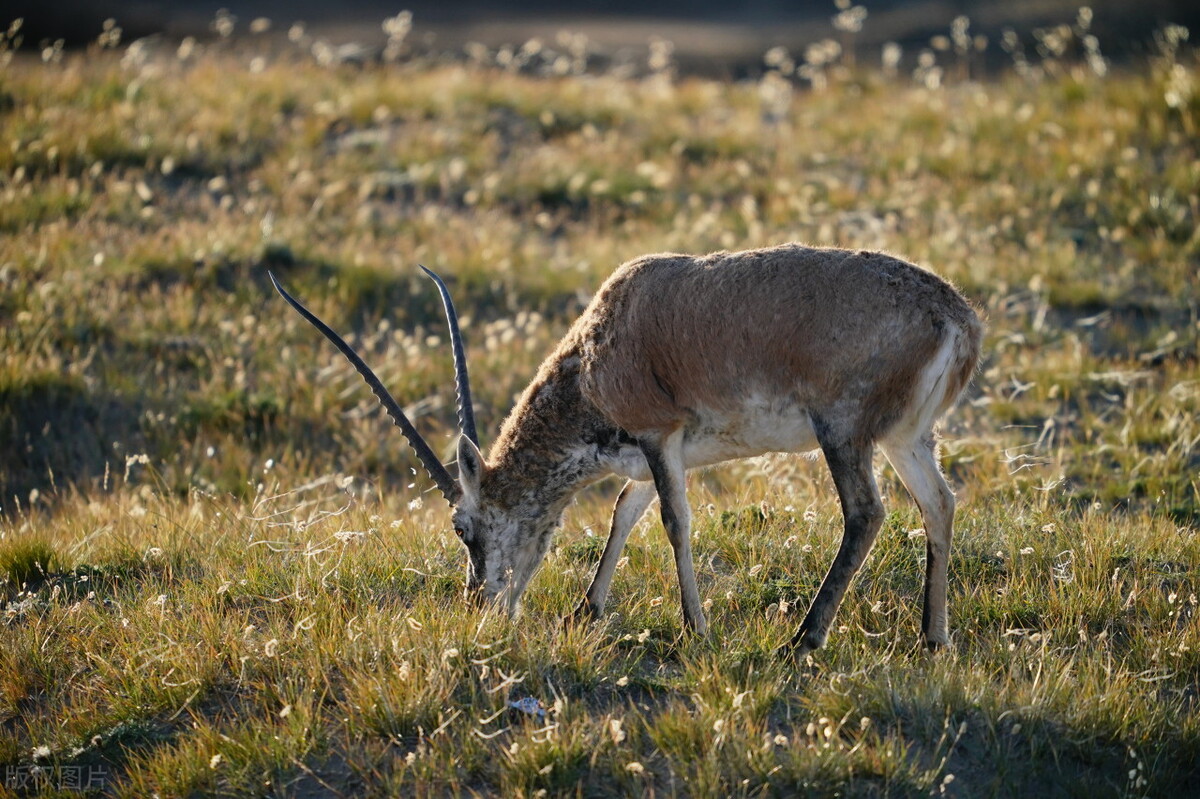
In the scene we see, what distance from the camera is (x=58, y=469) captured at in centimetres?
1026

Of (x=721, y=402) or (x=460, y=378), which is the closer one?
(x=721, y=402)

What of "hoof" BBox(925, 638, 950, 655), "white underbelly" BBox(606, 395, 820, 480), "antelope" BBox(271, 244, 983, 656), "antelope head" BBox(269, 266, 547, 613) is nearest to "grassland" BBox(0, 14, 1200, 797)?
"hoof" BBox(925, 638, 950, 655)

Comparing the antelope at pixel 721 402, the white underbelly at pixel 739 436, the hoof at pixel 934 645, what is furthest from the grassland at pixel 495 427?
the white underbelly at pixel 739 436

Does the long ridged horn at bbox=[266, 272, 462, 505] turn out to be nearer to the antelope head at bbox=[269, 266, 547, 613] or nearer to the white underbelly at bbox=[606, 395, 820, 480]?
the antelope head at bbox=[269, 266, 547, 613]

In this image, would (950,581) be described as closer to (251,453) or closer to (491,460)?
(491,460)

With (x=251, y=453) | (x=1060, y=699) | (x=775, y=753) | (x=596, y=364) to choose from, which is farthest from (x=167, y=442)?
→ (x=1060, y=699)

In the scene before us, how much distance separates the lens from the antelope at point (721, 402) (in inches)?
233

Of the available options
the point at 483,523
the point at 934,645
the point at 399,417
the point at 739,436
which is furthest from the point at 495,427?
the point at 934,645

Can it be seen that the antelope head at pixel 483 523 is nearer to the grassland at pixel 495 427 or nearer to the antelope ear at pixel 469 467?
the antelope ear at pixel 469 467

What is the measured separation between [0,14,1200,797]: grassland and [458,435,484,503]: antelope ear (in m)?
0.62

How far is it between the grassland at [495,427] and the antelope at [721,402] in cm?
40

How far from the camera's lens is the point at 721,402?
246 inches

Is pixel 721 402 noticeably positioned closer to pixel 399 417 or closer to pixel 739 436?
pixel 739 436

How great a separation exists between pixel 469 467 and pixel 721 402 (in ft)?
4.66
